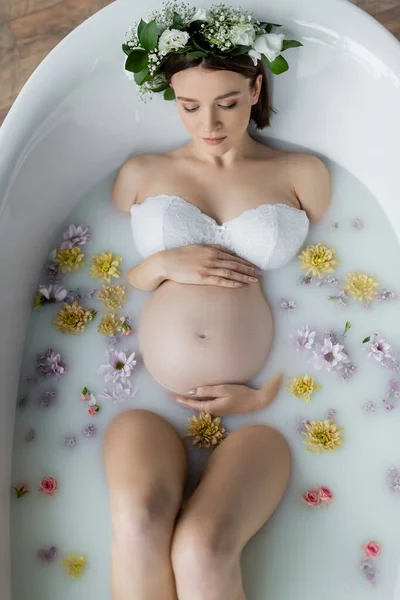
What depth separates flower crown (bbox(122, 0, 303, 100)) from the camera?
1.73 metres

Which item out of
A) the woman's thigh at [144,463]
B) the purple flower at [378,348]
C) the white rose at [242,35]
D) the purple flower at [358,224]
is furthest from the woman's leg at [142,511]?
the white rose at [242,35]

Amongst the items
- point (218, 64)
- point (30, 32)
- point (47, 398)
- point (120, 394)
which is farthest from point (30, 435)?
point (30, 32)

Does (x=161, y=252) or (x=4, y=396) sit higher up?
(x=161, y=252)

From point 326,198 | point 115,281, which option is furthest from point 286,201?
point 115,281

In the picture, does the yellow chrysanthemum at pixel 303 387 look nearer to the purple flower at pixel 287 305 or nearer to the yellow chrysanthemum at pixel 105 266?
the purple flower at pixel 287 305

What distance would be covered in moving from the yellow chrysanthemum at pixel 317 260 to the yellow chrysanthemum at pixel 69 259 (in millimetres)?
678

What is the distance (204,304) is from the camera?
72.4 inches

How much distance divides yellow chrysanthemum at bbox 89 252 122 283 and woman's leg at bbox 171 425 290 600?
62 centimetres

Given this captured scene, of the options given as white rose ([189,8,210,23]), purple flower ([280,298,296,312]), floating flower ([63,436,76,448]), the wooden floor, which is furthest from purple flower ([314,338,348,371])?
the wooden floor

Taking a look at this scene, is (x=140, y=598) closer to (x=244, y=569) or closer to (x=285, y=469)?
(x=244, y=569)

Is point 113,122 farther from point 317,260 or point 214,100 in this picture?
point 317,260

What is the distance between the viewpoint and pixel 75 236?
2.13 meters

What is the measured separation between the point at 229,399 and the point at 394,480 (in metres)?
0.50

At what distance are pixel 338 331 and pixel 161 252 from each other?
0.57 m
